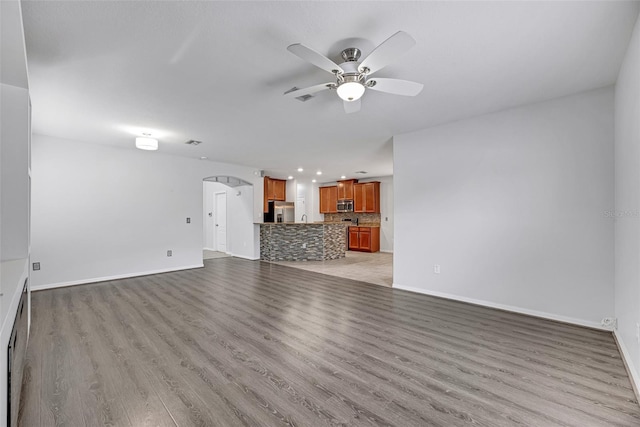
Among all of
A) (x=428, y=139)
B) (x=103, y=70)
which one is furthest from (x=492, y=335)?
(x=103, y=70)

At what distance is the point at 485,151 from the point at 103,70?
424 centimetres

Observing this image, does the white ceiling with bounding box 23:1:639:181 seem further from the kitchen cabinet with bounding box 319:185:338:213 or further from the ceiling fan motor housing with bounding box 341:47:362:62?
the kitchen cabinet with bounding box 319:185:338:213

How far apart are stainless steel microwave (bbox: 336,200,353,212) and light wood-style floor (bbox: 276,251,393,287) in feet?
7.29

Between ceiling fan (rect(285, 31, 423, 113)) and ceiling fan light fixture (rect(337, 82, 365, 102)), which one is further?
ceiling fan light fixture (rect(337, 82, 365, 102))

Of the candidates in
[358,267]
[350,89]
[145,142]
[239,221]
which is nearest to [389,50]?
[350,89]

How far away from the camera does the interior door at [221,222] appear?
9134 millimetres

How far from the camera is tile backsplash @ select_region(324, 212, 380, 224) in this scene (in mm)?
9769

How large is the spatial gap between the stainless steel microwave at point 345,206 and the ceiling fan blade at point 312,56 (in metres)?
7.76

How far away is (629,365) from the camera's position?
218 cm

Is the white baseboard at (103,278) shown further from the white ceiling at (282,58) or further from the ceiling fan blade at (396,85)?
the ceiling fan blade at (396,85)

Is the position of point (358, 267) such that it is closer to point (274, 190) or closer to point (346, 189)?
point (274, 190)

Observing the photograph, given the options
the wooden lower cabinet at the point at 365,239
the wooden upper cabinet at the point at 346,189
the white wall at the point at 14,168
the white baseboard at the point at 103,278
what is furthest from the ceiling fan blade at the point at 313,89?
the wooden upper cabinet at the point at 346,189

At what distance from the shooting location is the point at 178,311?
3.54 metres

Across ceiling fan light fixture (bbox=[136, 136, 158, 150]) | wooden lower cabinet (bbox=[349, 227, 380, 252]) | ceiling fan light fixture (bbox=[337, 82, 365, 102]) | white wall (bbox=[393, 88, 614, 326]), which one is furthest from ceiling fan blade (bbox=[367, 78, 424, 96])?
wooden lower cabinet (bbox=[349, 227, 380, 252])
